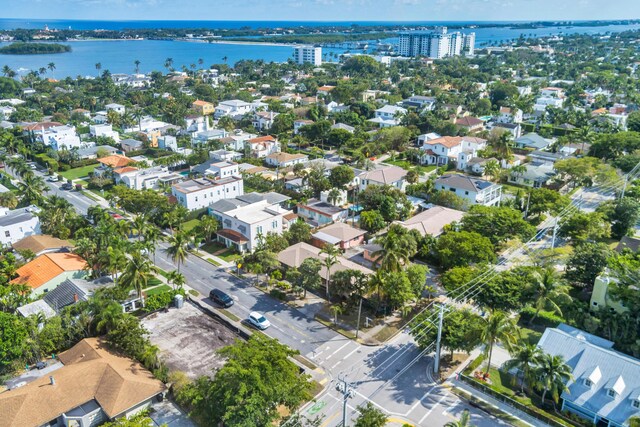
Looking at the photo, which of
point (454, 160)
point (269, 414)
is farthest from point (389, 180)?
point (269, 414)

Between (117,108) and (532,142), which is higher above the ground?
(117,108)

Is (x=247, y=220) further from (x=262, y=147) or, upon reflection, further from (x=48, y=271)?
(x=262, y=147)

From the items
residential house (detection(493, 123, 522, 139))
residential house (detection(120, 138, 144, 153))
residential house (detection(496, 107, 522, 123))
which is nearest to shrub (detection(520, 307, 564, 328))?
residential house (detection(493, 123, 522, 139))

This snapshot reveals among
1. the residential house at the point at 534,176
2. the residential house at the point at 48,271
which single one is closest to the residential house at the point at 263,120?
the residential house at the point at 534,176

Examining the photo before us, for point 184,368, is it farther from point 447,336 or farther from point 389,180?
point 389,180

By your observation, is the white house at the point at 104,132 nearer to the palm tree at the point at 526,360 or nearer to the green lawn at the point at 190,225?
the green lawn at the point at 190,225

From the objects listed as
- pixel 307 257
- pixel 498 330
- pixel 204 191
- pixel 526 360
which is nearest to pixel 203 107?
pixel 204 191
